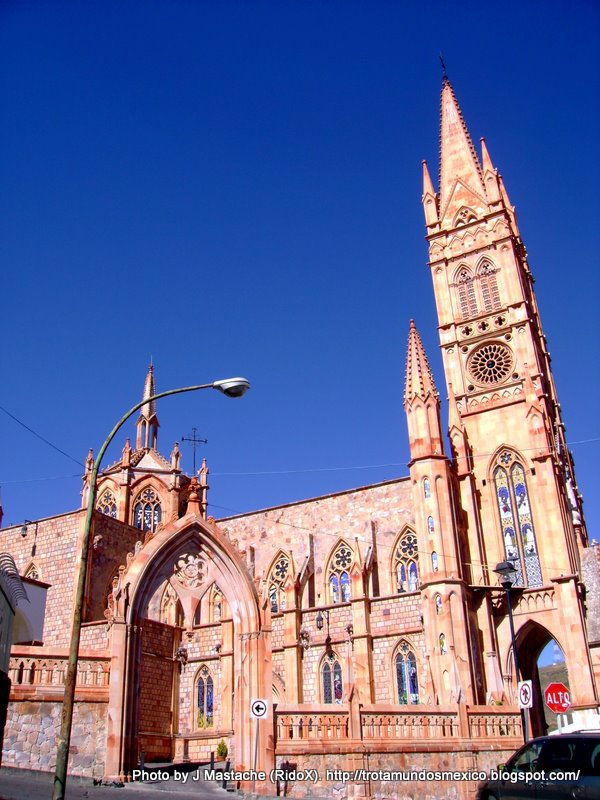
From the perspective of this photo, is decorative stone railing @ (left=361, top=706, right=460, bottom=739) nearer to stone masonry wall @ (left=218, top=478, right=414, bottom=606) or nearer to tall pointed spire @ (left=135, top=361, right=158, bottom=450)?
stone masonry wall @ (left=218, top=478, right=414, bottom=606)

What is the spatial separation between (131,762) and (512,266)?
3151 cm

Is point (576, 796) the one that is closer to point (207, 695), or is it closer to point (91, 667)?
point (91, 667)

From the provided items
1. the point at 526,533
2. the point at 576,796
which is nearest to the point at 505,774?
the point at 576,796

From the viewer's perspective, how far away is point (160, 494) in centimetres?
4544

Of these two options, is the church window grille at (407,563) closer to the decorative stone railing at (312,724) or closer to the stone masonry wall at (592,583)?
the stone masonry wall at (592,583)

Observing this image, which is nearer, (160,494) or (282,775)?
(282,775)

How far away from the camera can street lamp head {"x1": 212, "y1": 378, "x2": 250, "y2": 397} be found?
1377cm

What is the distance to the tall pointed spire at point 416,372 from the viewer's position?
113 feet

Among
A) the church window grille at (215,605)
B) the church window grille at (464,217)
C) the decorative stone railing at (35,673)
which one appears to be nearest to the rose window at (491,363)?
the church window grille at (464,217)

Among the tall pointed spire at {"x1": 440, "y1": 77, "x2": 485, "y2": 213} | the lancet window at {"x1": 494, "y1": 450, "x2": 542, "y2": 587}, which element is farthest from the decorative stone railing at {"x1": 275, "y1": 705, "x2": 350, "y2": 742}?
the tall pointed spire at {"x1": 440, "y1": 77, "x2": 485, "y2": 213}

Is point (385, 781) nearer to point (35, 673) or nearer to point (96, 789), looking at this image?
point (96, 789)

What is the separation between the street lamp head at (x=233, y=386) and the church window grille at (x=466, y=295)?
1133 inches

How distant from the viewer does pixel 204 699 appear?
1303 inches

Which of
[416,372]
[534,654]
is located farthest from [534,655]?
[416,372]
